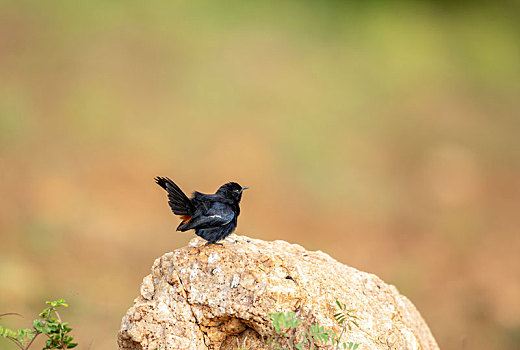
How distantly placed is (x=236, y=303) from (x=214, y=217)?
0.70 meters

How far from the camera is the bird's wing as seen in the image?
165 inches

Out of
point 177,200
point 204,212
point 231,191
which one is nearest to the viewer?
point 177,200

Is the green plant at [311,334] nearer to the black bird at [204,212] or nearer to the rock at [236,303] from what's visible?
the rock at [236,303]

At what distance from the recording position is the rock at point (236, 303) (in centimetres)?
379

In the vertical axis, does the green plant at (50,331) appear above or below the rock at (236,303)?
below

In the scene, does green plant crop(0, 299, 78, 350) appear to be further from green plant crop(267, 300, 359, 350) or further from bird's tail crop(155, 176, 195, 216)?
green plant crop(267, 300, 359, 350)

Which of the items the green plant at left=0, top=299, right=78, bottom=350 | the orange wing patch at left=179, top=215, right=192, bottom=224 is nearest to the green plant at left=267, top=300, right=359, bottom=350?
the orange wing patch at left=179, top=215, right=192, bottom=224

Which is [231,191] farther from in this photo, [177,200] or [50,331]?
[50,331]

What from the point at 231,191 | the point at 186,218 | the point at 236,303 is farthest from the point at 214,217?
the point at 236,303

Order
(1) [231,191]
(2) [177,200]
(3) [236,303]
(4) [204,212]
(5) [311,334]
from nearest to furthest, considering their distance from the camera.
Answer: (5) [311,334]
(3) [236,303]
(2) [177,200]
(4) [204,212]
(1) [231,191]

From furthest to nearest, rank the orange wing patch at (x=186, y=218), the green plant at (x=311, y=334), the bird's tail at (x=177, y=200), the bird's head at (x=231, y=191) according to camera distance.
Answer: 1. the bird's head at (x=231, y=191)
2. the orange wing patch at (x=186, y=218)
3. the bird's tail at (x=177, y=200)
4. the green plant at (x=311, y=334)

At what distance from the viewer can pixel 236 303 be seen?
3.81 metres

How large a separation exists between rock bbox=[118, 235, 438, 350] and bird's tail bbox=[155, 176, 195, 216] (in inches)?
10.2

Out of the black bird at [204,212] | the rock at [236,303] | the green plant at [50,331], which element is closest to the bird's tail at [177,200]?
the black bird at [204,212]
